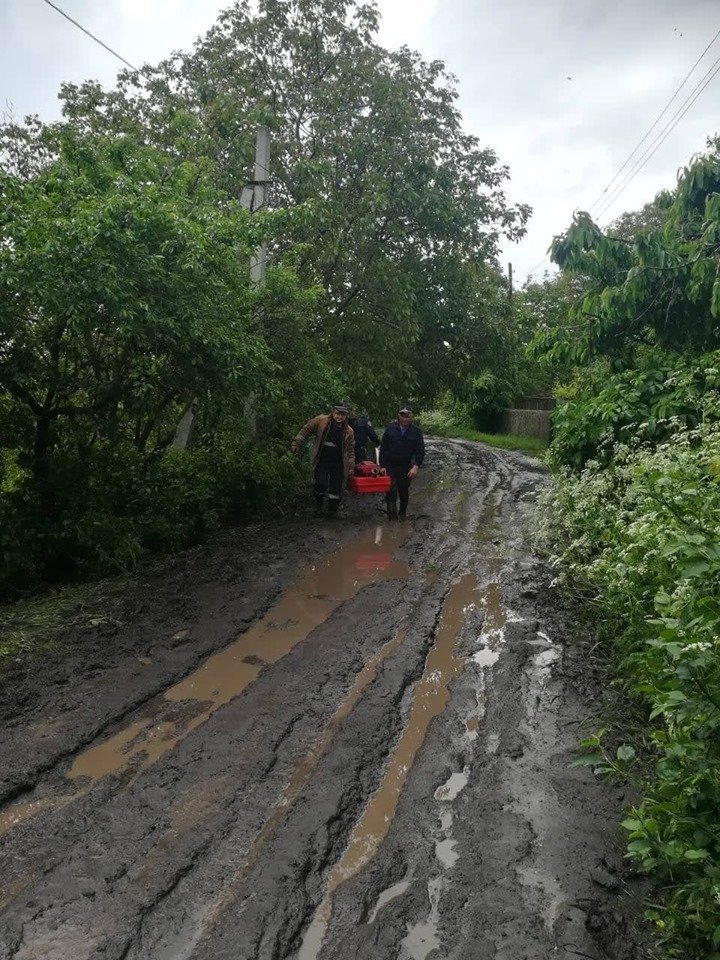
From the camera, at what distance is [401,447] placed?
11.1m

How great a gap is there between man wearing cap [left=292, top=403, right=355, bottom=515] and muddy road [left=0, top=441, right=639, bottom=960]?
4200mm

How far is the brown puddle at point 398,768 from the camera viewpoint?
3084mm

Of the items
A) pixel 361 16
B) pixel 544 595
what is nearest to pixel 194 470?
pixel 544 595

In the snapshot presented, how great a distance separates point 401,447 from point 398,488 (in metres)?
0.72

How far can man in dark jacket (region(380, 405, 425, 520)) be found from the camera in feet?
36.3

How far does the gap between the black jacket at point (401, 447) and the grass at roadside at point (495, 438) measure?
11.6 m

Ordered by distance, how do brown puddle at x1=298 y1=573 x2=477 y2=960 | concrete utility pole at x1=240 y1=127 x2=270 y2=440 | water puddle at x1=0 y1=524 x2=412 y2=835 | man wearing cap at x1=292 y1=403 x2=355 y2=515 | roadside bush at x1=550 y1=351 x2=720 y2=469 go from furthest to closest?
concrete utility pole at x1=240 y1=127 x2=270 y2=440, man wearing cap at x1=292 y1=403 x2=355 y2=515, roadside bush at x1=550 y1=351 x2=720 y2=469, water puddle at x1=0 y1=524 x2=412 y2=835, brown puddle at x1=298 y1=573 x2=477 y2=960

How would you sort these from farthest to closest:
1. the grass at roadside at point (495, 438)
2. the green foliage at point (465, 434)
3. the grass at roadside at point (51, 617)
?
the green foliage at point (465, 434)
the grass at roadside at point (495, 438)
the grass at roadside at point (51, 617)

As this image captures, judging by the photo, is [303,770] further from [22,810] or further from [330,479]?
[330,479]

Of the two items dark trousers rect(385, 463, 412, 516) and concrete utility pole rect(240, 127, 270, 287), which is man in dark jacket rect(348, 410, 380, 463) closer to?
dark trousers rect(385, 463, 412, 516)

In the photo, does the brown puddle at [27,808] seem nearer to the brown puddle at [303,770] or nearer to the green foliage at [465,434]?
the brown puddle at [303,770]

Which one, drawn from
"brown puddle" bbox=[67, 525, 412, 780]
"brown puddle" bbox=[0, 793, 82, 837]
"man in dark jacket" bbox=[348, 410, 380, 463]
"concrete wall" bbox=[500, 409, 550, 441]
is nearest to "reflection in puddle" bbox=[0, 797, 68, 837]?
"brown puddle" bbox=[0, 793, 82, 837]

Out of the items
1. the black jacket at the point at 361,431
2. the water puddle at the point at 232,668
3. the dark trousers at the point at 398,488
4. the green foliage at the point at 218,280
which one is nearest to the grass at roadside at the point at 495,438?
the green foliage at the point at 218,280

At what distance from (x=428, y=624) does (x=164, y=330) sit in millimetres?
3707
